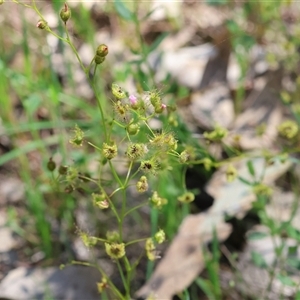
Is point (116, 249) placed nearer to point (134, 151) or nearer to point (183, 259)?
point (134, 151)

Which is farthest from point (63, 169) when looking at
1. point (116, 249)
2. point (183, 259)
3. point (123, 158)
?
point (123, 158)

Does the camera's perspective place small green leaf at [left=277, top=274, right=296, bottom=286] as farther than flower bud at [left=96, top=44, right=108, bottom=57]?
Yes

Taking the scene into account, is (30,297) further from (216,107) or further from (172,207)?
(216,107)

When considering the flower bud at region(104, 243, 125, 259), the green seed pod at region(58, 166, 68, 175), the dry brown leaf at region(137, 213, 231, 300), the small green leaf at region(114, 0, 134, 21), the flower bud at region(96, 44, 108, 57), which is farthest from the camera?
the small green leaf at region(114, 0, 134, 21)

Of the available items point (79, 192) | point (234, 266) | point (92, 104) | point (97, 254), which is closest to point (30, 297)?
point (97, 254)

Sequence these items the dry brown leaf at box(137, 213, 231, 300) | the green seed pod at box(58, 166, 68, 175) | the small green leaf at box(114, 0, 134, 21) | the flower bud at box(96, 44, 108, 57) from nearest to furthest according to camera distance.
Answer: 1. the flower bud at box(96, 44, 108, 57)
2. the green seed pod at box(58, 166, 68, 175)
3. the dry brown leaf at box(137, 213, 231, 300)
4. the small green leaf at box(114, 0, 134, 21)

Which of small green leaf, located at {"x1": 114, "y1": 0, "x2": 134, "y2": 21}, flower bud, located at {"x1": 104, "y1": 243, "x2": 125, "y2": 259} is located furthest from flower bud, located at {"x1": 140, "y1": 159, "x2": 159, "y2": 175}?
small green leaf, located at {"x1": 114, "y1": 0, "x2": 134, "y2": 21}

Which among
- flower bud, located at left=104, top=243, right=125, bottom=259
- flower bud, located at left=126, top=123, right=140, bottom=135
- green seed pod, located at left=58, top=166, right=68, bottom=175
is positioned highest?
flower bud, located at left=126, top=123, right=140, bottom=135

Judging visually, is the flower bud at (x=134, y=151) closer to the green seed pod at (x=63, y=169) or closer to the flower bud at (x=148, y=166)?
the flower bud at (x=148, y=166)

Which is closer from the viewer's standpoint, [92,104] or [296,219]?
[296,219]

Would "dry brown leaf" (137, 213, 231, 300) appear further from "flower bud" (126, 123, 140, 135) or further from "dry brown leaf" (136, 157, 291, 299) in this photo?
"flower bud" (126, 123, 140, 135)

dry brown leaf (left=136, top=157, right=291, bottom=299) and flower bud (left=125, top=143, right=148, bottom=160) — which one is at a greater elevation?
flower bud (left=125, top=143, right=148, bottom=160)
